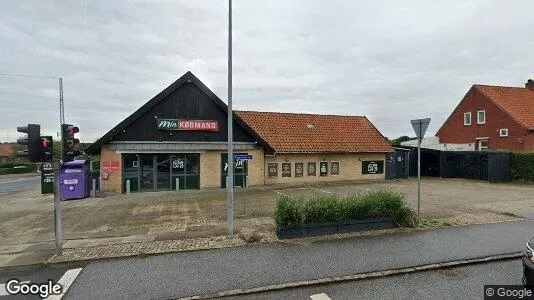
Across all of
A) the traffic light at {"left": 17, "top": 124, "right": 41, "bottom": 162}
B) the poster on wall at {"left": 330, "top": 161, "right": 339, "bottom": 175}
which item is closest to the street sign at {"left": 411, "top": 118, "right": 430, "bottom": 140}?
the traffic light at {"left": 17, "top": 124, "right": 41, "bottom": 162}

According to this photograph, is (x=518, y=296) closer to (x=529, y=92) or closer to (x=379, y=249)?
(x=379, y=249)

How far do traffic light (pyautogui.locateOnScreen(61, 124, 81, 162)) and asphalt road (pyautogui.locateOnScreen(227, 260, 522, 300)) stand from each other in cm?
520

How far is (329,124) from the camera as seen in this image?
25266 mm

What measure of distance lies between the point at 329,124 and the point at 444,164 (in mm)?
10000

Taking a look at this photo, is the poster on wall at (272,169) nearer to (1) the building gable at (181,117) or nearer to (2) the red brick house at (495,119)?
(1) the building gable at (181,117)

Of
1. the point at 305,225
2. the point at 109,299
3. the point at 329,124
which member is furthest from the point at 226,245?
the point at 329,124

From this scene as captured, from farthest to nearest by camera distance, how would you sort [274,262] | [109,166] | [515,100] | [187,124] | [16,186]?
[515,100], [16,186], [187,124], [109,166], [274,262]

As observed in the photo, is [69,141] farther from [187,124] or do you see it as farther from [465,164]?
[465,164]

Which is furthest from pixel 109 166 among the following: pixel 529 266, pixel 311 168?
pixel 529 266

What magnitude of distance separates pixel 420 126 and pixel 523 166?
57.2ft

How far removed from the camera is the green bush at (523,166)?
68.5 ft

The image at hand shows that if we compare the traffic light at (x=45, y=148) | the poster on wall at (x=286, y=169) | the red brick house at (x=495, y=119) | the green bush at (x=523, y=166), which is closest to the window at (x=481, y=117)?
the red brick house at (x=495, y=119)

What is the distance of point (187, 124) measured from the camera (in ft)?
61.1

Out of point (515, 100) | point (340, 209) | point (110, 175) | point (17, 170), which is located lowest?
point (17, 170)
